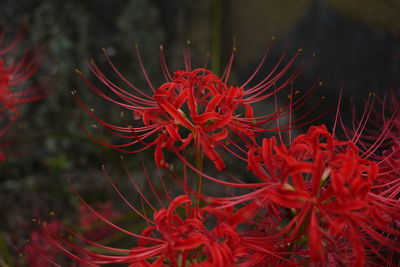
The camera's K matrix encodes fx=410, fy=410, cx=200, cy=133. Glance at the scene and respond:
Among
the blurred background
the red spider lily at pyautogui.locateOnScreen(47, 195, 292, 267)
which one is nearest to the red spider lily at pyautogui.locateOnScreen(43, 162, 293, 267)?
the red spider lily at pyautogui.locateOnScreen(47, 195, 292, 267)

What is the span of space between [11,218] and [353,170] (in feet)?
6.95

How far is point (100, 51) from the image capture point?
8.74 feet

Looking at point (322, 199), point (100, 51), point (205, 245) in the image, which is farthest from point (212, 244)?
point (100, 51)

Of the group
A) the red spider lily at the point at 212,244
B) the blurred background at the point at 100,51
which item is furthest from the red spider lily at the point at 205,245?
the blurred background at the point at 100,51

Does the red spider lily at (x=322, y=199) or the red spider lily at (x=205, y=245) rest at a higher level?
the red spider lily at (x=322, y=199)

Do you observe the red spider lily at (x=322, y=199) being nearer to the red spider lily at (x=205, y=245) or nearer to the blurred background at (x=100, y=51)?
the red spider lily at (x=205, y=245)

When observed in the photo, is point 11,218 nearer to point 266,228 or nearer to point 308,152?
point 266,228

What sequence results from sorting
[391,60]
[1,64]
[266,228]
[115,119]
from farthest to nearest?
[115,119]
[391,60]
[1,64]
[266,228]

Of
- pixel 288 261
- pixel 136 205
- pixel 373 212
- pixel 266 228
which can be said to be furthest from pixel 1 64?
pixel 373 212

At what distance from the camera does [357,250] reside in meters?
0.70

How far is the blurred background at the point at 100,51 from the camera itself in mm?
2084

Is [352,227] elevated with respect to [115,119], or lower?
elevated

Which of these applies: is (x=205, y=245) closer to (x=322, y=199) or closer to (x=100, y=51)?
(x=322, y=199)

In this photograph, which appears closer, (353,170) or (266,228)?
(353,170)
